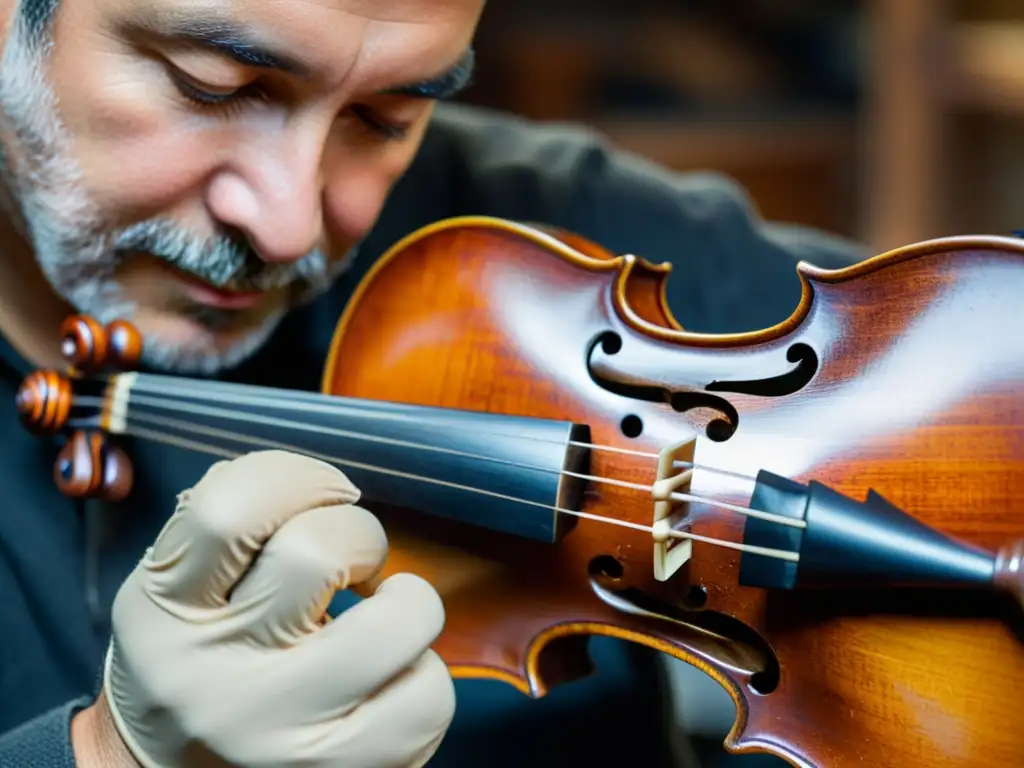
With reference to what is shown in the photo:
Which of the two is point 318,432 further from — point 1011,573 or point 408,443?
point 1011,573

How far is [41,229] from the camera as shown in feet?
2.45

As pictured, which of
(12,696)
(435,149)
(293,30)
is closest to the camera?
(293,30)

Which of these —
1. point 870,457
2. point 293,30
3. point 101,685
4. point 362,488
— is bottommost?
point 101,685

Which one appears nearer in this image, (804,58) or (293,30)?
(293,30)

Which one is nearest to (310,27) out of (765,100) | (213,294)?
(213,294)

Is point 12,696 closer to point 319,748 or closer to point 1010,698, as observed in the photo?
point 319,748

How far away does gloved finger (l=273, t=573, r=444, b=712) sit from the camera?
495mm

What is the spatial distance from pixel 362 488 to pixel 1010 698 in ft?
1.18

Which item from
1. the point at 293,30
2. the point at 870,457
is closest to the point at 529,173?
the point at 293,30

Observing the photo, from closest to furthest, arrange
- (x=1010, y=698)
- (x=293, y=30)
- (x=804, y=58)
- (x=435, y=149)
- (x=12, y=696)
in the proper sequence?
(x=1010, y=698), (x=293, y=30), (x=12, y=696), (x=435, y=149), (x=804, y=58)

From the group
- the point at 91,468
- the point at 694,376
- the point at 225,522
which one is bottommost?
the point at 91,468

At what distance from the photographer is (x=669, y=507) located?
585 mm

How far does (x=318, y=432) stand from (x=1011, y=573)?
15.1 inches

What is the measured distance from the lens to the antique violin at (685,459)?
20.3 inches
